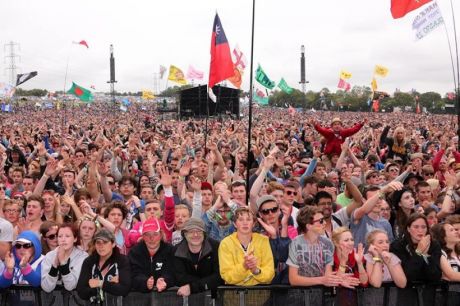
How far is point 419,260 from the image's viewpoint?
4930mm

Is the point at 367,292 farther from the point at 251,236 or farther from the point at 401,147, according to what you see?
the point at 401,147

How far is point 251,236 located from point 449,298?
187cm

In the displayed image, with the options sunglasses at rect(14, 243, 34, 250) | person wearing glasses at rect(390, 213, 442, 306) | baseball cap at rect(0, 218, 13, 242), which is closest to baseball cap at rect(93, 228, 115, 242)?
sunglasses at rect(14, 243, 34, 250)

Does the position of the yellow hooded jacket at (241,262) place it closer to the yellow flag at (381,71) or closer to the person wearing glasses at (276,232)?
the person wearing glasses at (276,232)

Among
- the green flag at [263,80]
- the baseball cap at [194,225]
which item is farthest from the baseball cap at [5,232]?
the green flag at [263,80]

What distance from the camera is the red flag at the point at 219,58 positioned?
9680mm

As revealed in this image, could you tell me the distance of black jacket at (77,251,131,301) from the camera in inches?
188

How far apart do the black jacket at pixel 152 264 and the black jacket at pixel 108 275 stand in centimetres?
12

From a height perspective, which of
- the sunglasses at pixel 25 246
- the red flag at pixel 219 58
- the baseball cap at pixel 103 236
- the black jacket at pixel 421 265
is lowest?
the black jacket at pixel 421 265

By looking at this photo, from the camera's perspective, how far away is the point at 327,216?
618 centimetres

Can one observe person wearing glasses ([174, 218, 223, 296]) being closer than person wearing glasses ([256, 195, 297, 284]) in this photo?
Yes

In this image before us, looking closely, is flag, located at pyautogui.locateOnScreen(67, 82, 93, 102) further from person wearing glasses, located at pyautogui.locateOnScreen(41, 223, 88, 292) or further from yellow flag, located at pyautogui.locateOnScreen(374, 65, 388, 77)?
person wearing glasses, located at pyautogui.locateOnScreen(41, 223, 88, 292)

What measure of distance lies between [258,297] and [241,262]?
34 cm

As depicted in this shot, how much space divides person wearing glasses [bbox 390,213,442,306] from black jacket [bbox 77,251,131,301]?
2.42 metres
